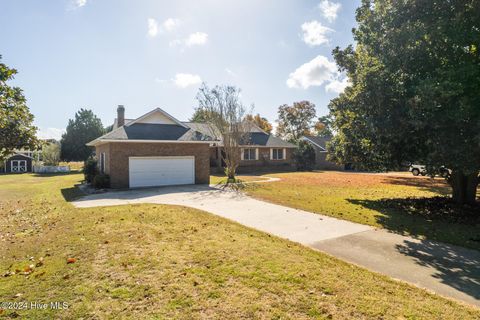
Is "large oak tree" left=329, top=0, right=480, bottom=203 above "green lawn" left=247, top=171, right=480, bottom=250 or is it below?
above

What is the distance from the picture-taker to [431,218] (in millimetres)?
10078

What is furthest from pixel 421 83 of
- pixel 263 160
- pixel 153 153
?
pixel 263 160

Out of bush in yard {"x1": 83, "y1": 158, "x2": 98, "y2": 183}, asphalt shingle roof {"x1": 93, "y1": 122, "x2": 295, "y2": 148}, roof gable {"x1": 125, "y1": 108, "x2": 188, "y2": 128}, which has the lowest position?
bush in yard {"x1": 83, "y1": 158, "x2": 98, "y2": 183}

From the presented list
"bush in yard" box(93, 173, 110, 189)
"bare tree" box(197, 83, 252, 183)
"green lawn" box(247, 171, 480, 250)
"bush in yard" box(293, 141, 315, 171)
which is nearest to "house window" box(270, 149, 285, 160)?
"bush in yard" box(293, 141, 315, 171)

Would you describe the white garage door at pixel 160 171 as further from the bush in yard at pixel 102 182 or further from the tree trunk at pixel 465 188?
the tree trunk at pixel 465 188

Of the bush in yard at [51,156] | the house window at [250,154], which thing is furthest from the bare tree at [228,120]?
the bush in yard at [51,156]

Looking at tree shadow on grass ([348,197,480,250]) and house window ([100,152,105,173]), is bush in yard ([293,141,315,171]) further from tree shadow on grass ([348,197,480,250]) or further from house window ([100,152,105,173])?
house window ([100,152,105,173])

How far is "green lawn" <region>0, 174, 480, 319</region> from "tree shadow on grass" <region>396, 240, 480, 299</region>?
1.02 meters

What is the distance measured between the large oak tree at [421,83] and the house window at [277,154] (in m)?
25.0

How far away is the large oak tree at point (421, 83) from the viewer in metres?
7.96

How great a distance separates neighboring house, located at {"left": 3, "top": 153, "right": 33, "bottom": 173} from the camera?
44.0 metres

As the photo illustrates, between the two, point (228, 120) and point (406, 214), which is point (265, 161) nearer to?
point (228, 120)

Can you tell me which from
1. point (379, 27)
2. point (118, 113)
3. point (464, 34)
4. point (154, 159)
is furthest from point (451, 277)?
point (118, 113)

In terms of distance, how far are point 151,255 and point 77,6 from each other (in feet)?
34.4
